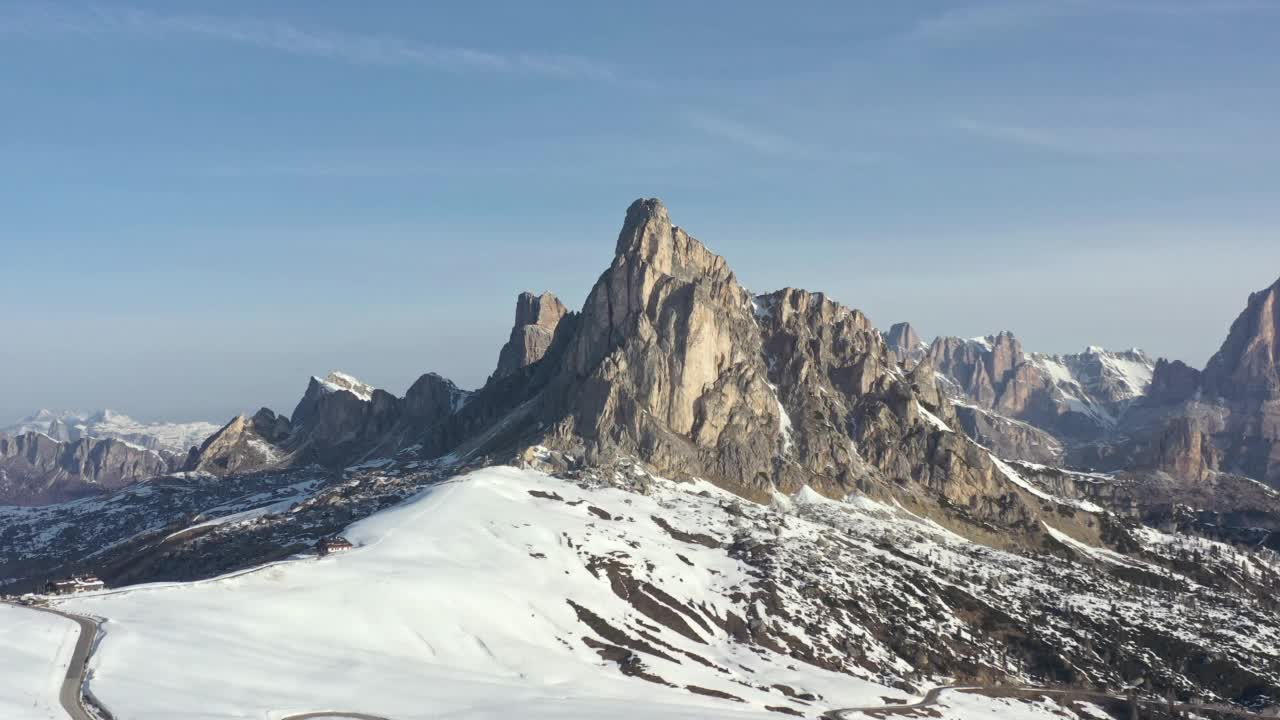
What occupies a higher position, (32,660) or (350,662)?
(32,660)

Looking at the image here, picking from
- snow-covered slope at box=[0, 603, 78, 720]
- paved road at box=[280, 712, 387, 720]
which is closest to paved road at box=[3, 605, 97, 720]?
snow-covered slope at box=[0, 603, 78, 720]

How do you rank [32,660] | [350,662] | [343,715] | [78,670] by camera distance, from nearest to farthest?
[78,670] → [32,660] → [343,715] → [350,662]

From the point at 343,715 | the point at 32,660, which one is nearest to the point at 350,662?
the point at 343,715

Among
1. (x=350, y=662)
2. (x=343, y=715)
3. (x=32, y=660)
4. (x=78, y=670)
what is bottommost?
(x=350, y=662)

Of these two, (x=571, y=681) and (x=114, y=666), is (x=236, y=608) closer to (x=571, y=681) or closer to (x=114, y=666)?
(x=114, y=666)

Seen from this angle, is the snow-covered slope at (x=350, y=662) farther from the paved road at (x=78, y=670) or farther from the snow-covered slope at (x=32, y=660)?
the snow-covered slope at (x=32, y=660)

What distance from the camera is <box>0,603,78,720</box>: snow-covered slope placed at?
378 feet

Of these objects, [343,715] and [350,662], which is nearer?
[343,715]

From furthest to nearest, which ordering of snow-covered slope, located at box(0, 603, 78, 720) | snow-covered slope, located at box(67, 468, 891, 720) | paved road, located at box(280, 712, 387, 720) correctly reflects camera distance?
1. snow-covered slope, located at box(67, 468, 891, 720)
2. paved road, located at box(280, 712, 387, 720)
3. snow-covered slope, located at box(0, 603, 78, 720)

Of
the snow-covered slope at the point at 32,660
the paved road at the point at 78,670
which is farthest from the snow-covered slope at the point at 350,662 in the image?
the snow-covered slope at the point at 32,660

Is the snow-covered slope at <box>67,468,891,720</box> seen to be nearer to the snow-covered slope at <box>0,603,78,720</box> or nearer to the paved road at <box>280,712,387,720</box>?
the paved road at <box>280,712,387,720</box>

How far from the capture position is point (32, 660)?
133000 millimetres

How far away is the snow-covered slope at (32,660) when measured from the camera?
11512cm

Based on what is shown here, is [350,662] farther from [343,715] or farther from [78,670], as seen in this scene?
[78,670]
